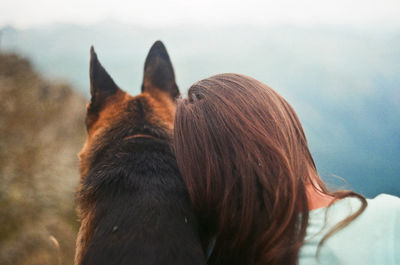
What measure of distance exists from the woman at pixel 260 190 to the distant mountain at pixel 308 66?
83 centimetres

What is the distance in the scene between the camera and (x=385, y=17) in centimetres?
186

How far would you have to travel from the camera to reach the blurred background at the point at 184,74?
1.89 m

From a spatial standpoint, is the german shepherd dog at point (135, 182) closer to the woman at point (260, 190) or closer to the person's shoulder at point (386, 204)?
the woman at point (260, 190)

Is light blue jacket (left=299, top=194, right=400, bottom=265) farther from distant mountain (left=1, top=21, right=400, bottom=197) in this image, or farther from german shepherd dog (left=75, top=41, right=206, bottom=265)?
distant mountain (left=1, top=21, right=400, bottom=197)

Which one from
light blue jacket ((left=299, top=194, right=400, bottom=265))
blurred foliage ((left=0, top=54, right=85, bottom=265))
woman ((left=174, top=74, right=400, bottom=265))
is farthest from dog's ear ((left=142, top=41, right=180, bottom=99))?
light blue jacket ((left=299, top=194, right=400, bottom=265))

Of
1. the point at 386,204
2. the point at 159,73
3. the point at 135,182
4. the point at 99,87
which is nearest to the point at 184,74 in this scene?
the point at 159,73

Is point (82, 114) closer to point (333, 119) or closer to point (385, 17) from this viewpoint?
point (333, 119)

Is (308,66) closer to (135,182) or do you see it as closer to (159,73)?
(159,73)

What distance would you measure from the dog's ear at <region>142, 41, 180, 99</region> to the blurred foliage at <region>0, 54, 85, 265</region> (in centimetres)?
88

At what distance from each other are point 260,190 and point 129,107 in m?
0.83

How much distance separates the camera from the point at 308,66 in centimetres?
204

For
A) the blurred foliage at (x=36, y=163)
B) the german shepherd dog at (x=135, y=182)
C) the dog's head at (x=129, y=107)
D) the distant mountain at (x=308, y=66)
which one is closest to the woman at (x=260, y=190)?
the german shepherd dog at (x=135, y=182)

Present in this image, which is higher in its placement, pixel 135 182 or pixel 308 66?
pixel 308 66

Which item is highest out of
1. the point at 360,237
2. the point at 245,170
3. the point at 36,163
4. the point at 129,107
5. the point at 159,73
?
the point at 159,73
